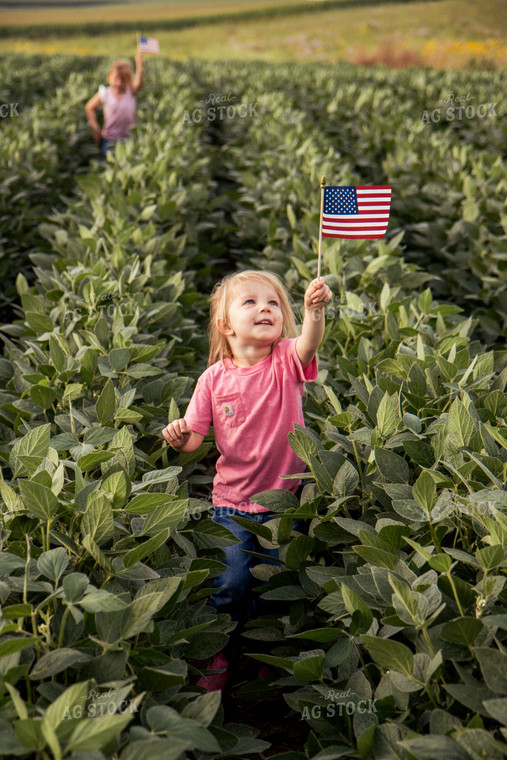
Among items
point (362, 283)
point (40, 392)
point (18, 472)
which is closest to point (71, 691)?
point (18, 472)

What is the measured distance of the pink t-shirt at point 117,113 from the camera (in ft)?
28.9

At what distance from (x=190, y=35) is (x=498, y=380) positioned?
4909cm

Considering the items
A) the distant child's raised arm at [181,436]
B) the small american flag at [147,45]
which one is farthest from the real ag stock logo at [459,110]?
the distant child's raised arm at [181,436]

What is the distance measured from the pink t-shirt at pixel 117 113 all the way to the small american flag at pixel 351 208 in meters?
7.13

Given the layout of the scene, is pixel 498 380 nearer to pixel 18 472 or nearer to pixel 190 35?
pixel 18 472

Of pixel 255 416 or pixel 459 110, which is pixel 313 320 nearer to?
pixel 255 416

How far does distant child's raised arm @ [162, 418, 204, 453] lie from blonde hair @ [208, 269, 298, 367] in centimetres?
39

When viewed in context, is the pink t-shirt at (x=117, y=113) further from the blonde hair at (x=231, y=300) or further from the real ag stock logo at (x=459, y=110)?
the blonde hair at (x=231, y=300)

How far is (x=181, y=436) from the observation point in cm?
224

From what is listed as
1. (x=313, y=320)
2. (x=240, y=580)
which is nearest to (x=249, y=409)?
(x=313, y=320)

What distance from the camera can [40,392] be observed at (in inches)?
88.6

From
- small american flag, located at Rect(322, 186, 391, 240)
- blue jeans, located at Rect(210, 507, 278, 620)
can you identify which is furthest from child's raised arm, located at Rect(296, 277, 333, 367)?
blue jeans, located at Rect(210, 507, 278, 620)

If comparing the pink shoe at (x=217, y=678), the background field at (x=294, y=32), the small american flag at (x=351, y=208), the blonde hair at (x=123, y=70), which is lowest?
the pink shoe at (x=217, y=678)

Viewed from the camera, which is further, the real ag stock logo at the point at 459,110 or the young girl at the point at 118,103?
the real ag stock logo at the point at 459,110
